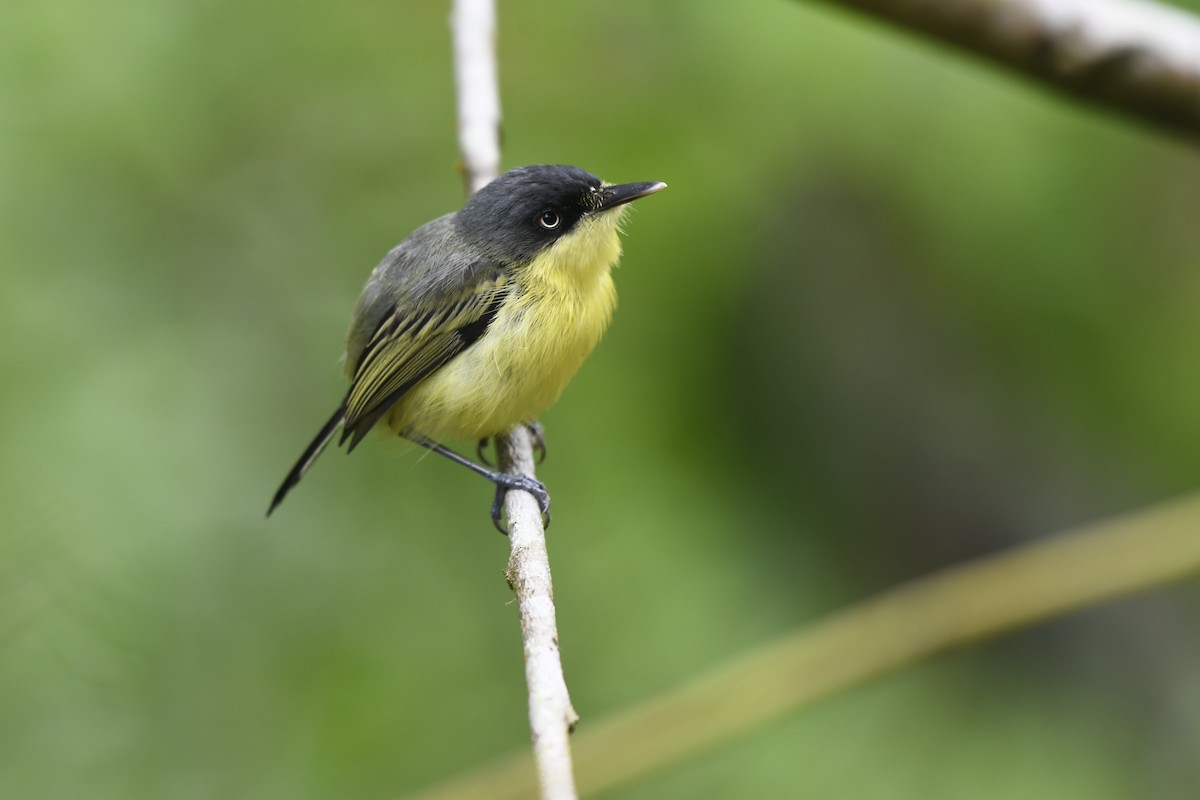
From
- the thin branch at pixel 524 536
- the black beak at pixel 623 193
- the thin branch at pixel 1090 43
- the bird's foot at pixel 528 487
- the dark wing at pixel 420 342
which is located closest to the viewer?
the thin branch at pixel 524 536

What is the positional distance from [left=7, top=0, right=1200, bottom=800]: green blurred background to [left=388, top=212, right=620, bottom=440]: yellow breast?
1.45 feet

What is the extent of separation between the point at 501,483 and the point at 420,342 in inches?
21.5

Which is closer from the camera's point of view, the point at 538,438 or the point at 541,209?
the point at 541,209

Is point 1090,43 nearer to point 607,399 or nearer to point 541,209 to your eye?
point 541,209

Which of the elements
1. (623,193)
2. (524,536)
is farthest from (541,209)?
(524,536)

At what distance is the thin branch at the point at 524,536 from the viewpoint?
1.84 m

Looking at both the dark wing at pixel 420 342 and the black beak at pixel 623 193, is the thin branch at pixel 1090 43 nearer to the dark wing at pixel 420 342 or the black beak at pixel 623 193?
the black beak at pixel 623 193

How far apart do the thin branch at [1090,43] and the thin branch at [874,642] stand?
3.97ft

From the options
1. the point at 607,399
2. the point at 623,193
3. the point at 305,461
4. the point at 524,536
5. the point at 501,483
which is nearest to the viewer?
the point at 524,536

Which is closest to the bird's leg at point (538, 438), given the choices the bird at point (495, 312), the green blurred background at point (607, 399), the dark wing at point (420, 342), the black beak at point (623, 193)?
the green blurred background at point (607, 399)

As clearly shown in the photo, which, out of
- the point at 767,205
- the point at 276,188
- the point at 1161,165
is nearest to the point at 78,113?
the point at 276,188

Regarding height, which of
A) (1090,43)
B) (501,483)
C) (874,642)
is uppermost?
(1090,43)

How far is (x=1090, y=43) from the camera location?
353 cm

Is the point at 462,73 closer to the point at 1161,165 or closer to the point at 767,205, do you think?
the point at 767,205
